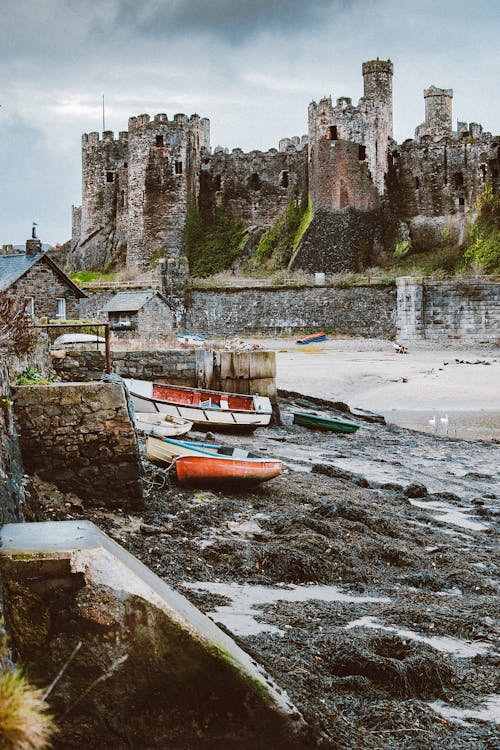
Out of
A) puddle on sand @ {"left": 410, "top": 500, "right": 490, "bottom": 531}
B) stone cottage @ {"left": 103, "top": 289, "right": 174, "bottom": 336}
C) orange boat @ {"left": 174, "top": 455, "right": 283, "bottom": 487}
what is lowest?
puddle on sand @ {"left": 410, "top": 500, "right": 490, "bottom": 531}

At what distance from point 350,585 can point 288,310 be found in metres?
30.4

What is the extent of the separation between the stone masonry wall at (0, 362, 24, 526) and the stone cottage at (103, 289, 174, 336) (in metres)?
22.4

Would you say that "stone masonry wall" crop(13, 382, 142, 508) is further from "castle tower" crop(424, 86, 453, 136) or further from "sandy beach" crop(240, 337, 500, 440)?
"castle tower" crop(424, 86, 453, 136)

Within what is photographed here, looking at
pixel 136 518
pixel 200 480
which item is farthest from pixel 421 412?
pixel 136 518

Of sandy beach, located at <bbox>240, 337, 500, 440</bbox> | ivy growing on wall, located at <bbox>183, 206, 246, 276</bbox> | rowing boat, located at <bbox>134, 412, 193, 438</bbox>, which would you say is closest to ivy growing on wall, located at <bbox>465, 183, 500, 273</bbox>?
sandy beach, located at <bbox>240, 337, 500, 440</bbox>

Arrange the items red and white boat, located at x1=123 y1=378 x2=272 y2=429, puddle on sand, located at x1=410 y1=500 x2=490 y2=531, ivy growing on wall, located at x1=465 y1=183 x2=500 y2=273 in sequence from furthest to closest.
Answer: ivy growing on wall, located at x1=465 y1=183 x2=500 y2=273 → red and white boat, located at x1=123 y1=378 x2=272 y2=429 → puddle on sand, located at x1=410 y1=500 x2=490 y2=531

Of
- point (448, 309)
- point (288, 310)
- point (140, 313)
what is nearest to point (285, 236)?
point (288, 310)

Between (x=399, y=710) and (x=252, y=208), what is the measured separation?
131 ft

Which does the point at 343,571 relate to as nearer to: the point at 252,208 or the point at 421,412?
the point at 421,412

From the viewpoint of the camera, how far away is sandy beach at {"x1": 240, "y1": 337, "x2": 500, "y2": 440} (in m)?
21.0

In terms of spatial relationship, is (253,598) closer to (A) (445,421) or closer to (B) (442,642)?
(B) (442,642)

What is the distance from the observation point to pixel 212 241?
138 feet

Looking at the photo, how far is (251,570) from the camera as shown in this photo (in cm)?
690

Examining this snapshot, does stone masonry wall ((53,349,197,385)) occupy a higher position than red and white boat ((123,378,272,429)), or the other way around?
stone masonry wall ((53,349,197,385))
